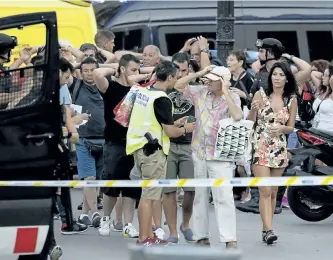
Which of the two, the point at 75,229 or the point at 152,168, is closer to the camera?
the point at 152,168

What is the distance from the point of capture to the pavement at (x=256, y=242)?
9.58 m

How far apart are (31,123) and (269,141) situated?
3125 mm

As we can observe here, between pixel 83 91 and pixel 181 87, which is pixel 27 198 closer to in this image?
pixel 181 87

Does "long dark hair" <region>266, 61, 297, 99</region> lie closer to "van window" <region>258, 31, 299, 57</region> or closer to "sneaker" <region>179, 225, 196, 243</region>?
"sneaker" <region>179, 225, 196, 243</region>

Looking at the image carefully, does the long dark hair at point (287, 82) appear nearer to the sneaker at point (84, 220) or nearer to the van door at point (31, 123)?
the sneaker at point (84, 220)

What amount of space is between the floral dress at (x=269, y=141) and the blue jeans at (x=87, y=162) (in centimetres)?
185

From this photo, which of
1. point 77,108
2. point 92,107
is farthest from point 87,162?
point 92,107

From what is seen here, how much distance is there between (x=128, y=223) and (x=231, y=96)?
1.74 metres

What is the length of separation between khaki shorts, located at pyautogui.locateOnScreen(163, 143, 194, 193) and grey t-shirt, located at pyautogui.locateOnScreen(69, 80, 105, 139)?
56.5 inches

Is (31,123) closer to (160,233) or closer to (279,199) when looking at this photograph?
(160,233)

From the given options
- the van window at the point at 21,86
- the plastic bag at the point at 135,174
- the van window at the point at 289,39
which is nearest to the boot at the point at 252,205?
the plastic bag at the point at 135,174

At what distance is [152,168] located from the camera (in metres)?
9.23

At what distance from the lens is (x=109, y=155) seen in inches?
406

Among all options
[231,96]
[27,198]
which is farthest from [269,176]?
[27,198]
